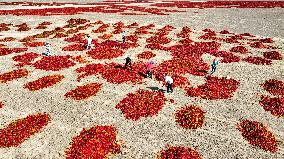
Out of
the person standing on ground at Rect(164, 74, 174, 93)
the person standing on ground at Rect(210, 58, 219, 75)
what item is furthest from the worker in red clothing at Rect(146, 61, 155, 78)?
the person standing on ground at Rect(210, 58, 219, 75)

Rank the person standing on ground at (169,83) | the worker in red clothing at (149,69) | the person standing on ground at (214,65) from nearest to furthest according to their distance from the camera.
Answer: the person standing on ground at (169,83), the worker in red clothing at (149,69), the person standing on ground at (214,65)

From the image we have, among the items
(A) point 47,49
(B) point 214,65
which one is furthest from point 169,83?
(A) point 47,49

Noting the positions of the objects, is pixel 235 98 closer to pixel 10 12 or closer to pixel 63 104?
pixel 63 104

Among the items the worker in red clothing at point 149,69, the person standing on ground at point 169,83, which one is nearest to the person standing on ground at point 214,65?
the person standing on ground at point 169,83

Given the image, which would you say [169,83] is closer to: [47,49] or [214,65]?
[214,65]

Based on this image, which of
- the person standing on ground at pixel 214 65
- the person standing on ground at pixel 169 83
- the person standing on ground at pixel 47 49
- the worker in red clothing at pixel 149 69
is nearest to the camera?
the person standing on ground at pixel 169 83

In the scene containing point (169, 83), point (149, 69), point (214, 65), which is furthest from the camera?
point (214, 65)

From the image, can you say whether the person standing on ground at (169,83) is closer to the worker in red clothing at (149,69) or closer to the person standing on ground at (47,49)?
the worker in red clothing at (149,69)

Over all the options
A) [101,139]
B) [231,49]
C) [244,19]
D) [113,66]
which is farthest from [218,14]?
[101,139]

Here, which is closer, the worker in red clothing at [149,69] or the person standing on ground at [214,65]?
the worker in red clothing at [149,69]

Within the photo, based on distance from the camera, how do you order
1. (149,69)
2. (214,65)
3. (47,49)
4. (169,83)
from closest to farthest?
1. (169,83)
2. (149,69)
3. (214,65)
4. (47,49)

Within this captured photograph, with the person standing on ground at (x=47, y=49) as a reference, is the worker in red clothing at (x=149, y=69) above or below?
below
